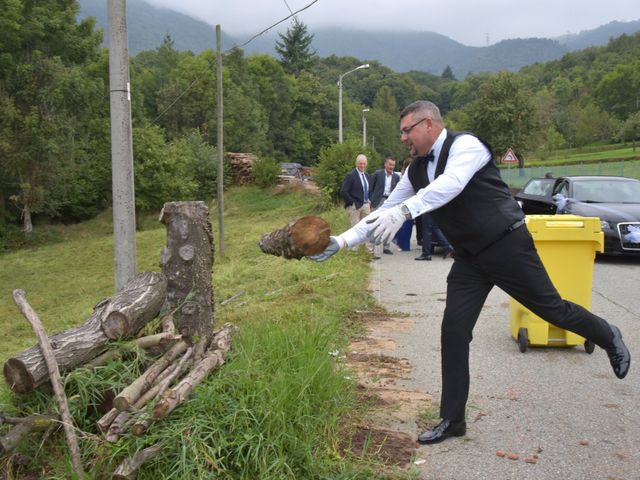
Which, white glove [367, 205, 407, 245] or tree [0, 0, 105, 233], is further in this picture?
tree [0, 0, 105, 233]

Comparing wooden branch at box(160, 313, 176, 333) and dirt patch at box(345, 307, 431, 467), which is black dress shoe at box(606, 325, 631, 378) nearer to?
dirt patch at box(345, 307, 431, 467)

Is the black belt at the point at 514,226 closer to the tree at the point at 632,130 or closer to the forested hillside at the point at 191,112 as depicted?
the forested hillside at the point at 191,112

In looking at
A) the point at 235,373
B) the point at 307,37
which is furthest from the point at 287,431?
the point at 307,37

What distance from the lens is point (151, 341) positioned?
4.01m

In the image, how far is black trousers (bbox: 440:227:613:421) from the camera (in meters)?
3.81

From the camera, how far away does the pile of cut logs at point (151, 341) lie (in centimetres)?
339

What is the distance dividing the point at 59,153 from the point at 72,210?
11105mm

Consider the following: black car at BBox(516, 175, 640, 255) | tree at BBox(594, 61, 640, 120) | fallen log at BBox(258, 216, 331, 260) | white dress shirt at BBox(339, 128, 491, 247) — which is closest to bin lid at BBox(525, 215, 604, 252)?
white dress shirt at BBox(339, 128, 491, 247)

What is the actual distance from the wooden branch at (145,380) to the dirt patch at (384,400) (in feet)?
3.94

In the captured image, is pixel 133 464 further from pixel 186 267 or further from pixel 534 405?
pixel 534 405

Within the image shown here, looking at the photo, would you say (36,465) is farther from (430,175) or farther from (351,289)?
(351,289)

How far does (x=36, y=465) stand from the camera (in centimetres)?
354

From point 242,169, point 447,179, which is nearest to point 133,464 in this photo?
point 447,179

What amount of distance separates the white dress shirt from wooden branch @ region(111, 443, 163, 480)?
1495mm
